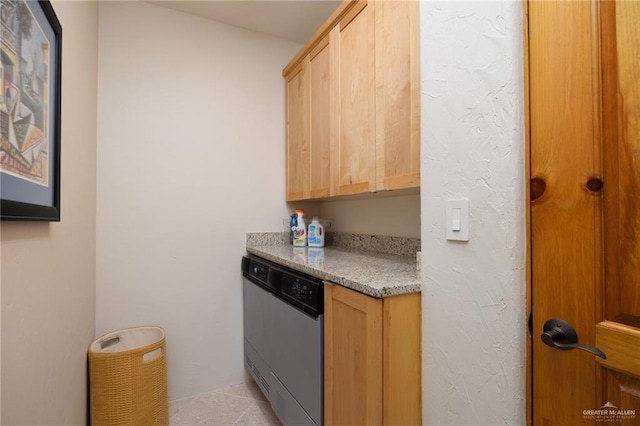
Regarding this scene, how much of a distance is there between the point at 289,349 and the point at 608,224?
1.26 meters

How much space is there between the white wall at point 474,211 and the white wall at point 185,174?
148 centimetres

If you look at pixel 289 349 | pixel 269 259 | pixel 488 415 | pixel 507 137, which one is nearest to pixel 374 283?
pixel 488 415

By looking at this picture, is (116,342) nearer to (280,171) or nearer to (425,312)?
(280,171)

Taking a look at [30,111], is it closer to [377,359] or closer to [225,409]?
[377,359]

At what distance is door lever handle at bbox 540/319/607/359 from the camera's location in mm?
678

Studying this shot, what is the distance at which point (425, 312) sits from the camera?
100 cm

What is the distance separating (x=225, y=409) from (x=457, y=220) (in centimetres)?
185

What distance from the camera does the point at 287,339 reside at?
143 centimetres

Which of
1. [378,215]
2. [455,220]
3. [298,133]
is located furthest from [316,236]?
[455,220]

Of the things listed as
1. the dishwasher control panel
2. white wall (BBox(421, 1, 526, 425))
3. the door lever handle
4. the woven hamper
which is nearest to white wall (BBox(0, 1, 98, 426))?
the woven hamper

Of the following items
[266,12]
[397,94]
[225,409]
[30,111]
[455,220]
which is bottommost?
[225,409]

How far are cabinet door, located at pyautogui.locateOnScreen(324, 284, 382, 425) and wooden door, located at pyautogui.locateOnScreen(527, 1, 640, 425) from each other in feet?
1.36

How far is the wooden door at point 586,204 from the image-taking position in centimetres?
61

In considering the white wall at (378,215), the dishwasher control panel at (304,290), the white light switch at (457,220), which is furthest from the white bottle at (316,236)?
the white light switch at (457,220)
